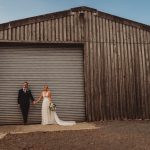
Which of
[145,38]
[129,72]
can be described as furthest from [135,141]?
[145,38]

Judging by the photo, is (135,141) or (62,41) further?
(62,41)

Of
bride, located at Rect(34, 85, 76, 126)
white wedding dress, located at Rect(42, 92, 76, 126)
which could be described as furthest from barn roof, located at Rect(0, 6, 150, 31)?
white wedding dress, located at Rect(42, 92, 76, 126)

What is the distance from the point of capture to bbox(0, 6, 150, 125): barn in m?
18.1

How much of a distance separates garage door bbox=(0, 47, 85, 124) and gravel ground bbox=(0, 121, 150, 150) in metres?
3.96

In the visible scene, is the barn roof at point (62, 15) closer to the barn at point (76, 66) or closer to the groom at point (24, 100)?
the barn at point (76, 66)

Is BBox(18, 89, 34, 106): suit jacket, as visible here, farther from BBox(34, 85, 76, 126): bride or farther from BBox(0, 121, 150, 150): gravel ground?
BBox(0, 121, 150, 150): gravel ground

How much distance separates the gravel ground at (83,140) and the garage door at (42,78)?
396cm

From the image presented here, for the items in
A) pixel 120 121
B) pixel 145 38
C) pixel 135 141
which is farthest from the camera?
pixel 145 38

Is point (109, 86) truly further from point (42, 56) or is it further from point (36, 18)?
point (36, 18)

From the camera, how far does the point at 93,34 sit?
61.2 ft

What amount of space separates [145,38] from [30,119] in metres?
6.72

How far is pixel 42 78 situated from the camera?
1831cm

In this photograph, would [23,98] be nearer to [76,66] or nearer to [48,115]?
[48,115]

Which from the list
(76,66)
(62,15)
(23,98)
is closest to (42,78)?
(23,98)
